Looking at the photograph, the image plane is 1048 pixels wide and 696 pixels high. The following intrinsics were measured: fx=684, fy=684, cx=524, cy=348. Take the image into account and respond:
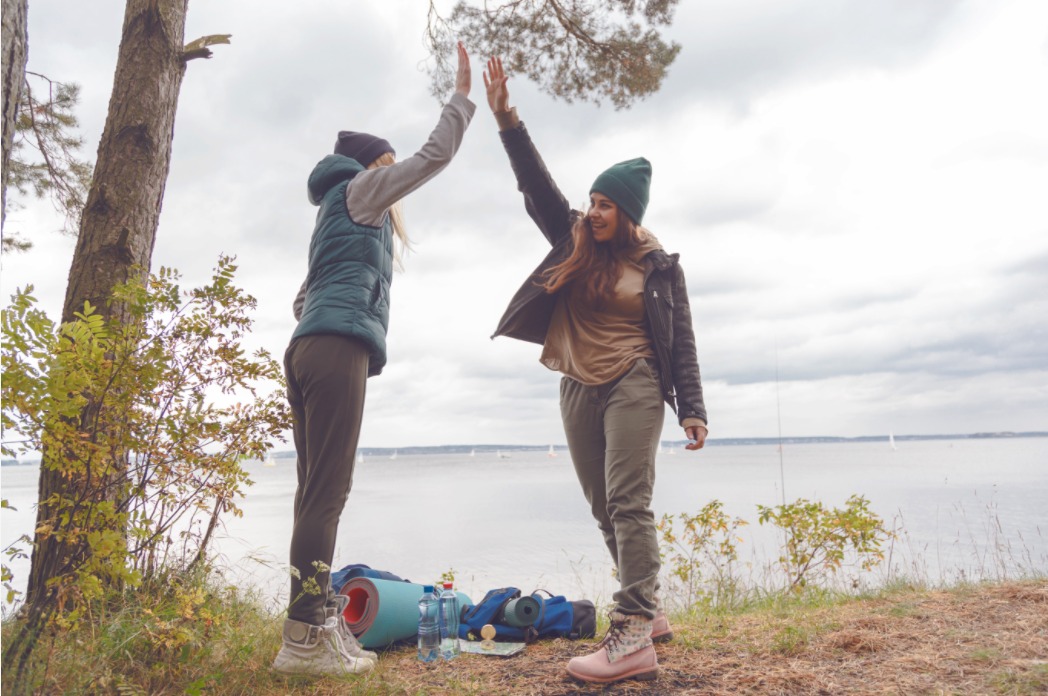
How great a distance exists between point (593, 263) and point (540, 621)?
5.93 feet

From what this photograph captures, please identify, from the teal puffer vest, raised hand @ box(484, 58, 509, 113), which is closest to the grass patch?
the teal puffer vest

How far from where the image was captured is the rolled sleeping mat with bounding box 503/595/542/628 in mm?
3404

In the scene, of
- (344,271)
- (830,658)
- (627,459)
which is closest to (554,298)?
(627,459)

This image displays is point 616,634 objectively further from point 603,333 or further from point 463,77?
point 463,77

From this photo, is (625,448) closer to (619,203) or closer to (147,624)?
(619,203)

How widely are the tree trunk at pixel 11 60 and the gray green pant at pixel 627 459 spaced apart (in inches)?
86.0

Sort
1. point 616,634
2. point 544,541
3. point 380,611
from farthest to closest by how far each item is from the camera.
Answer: point 544,541, point 380,611, point 616,634

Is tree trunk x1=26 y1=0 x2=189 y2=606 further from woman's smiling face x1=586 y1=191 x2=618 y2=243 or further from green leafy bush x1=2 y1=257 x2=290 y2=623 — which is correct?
woman's smiling face x1=586 y1=191 x2=618 y2=243

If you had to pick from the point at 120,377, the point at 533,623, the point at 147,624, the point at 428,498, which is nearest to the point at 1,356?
the point at 120,377

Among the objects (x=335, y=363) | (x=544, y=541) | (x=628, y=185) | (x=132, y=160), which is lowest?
(x=544, y=541)

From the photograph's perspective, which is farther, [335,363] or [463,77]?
[463,77]

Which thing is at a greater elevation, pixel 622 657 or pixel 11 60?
pixel 11 60

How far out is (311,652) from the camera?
2.54 metres

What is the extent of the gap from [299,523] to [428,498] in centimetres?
2652
